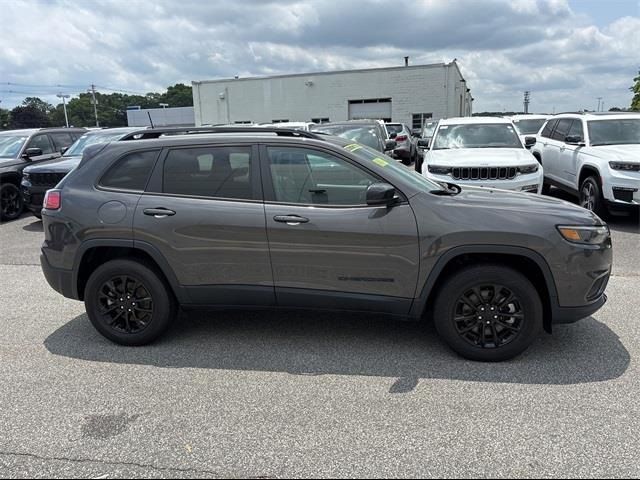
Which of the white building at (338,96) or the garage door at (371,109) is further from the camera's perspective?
the garage door at (371,109)

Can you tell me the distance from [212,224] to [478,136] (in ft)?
23.3

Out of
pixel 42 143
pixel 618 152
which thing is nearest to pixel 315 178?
pixel 618 152

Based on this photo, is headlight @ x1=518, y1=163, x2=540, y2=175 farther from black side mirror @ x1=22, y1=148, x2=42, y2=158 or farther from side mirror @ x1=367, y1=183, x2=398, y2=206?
black side mirror @ x1=22, y1=148, x2=42, y2=158

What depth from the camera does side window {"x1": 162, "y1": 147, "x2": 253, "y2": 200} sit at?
396cm

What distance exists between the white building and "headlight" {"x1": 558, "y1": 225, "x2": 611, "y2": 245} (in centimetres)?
3669

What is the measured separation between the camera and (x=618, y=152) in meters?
8.13

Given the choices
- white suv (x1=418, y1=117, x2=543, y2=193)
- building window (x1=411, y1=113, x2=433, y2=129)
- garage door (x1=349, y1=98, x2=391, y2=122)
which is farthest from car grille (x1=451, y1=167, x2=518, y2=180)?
garage door (x1=349, y1=98, x2=391, y2=122)

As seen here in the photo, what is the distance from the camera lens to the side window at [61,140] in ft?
39.2

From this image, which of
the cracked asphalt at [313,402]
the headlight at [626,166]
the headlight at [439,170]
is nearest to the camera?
the cracked asphalt at [313,402]

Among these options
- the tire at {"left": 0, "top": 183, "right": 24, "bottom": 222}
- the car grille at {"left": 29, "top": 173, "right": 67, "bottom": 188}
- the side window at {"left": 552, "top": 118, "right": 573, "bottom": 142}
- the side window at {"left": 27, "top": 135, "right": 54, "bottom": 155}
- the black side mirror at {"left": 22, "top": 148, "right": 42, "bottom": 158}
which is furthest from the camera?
the side window at {"left": 27, "top": 135, "right": 54, "bottom": 155}

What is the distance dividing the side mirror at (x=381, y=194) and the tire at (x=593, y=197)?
19.9ft

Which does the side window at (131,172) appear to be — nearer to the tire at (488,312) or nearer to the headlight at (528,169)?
the tire at (488,312)

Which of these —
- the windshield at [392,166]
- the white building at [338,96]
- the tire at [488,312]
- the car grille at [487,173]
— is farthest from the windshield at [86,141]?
the white building at [338,96]

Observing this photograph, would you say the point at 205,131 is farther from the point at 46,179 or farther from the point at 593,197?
the point at 593,197
